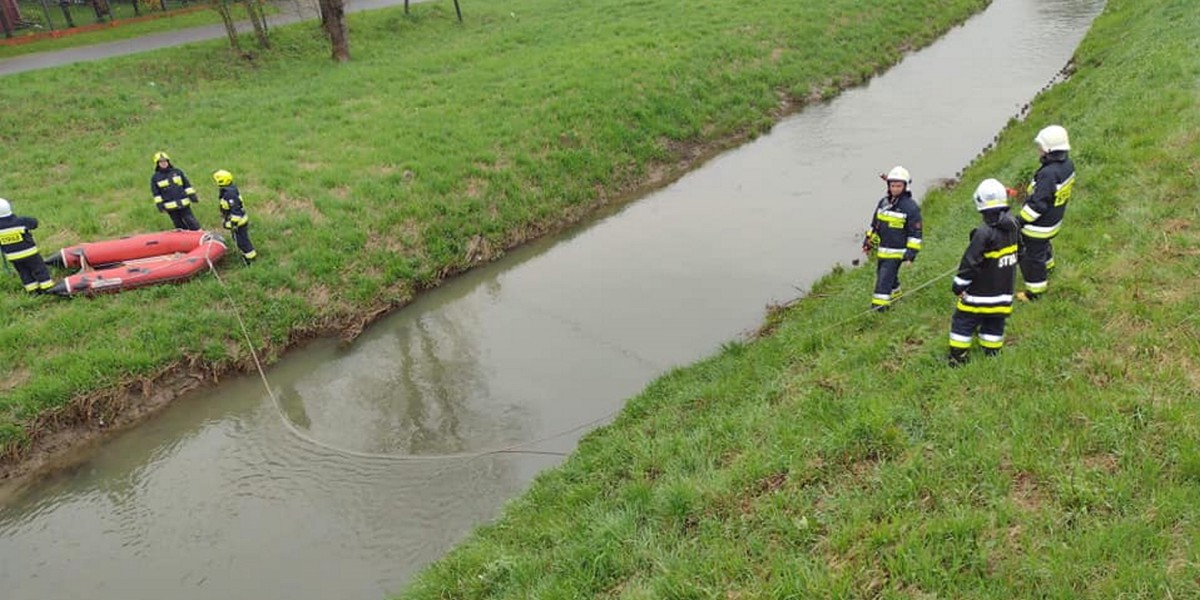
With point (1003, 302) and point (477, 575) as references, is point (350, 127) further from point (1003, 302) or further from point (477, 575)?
point (1003, 302)

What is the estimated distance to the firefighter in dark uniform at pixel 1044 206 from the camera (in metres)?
7.91

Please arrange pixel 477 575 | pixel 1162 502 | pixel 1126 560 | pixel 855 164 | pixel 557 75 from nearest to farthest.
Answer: pixel 1126 560
pixel 1162 502
pixel 477 575
pixel 855 164
pixel 557 75

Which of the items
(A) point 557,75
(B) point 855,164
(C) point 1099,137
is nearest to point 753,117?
(B) point 855,164

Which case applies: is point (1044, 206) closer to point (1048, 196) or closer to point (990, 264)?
point (1048, 196)

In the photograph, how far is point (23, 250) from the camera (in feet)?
37.0

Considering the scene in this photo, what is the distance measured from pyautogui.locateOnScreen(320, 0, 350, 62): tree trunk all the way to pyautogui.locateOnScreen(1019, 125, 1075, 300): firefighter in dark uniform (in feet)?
69.5

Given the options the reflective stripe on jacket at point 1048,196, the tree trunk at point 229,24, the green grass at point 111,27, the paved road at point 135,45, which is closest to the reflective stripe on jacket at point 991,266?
the reflective stripe on jacket at point 1048,196

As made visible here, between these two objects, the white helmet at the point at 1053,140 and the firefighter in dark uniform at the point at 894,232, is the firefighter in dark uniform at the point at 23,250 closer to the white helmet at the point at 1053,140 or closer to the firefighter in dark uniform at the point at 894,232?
the firefighter in dark uniform at the point at 894,232

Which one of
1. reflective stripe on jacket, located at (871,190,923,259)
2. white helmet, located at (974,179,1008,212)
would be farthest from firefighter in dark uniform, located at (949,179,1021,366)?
reflective stripe on jacket, located at (871,190,923,259)

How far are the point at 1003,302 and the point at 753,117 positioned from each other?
596 inches

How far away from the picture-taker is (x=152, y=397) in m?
10.8

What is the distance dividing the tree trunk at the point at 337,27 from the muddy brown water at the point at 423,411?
1296cm

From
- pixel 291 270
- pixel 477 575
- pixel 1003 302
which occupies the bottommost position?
pixel 477 575

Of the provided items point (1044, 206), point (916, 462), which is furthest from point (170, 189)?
point (1044, 206)
